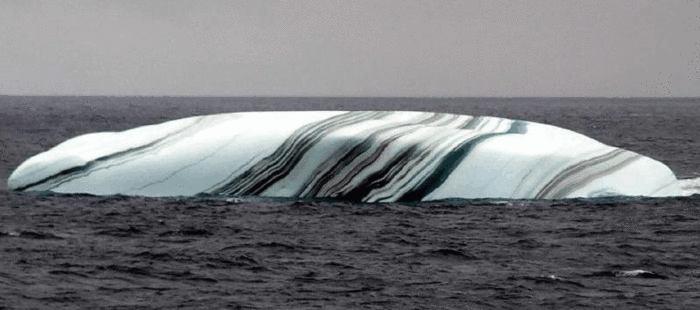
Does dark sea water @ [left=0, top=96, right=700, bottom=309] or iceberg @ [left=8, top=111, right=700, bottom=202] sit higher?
iceberg @ [left=8, top=111, right=700, bottom=202]

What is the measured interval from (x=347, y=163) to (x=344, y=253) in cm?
759

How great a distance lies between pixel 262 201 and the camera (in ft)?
117

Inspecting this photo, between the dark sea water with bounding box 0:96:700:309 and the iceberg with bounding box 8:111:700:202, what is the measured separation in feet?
1.61

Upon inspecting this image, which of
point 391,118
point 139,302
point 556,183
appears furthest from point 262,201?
point 139,302

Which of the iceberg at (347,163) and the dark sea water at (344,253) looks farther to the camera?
the iceberg at (347,163)

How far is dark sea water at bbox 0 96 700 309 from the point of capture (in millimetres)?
23188

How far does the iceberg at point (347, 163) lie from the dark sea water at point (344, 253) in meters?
0.49

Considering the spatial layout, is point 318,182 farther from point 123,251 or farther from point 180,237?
point 123,251

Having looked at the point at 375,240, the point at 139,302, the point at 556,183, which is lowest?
the point at 139,302

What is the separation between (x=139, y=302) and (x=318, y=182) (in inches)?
536

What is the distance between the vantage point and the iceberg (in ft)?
117

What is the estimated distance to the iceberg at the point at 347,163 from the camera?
3566 centimetres

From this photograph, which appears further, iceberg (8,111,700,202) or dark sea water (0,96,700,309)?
iceberg (8,111,700,202)

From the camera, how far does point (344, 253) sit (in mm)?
28094
